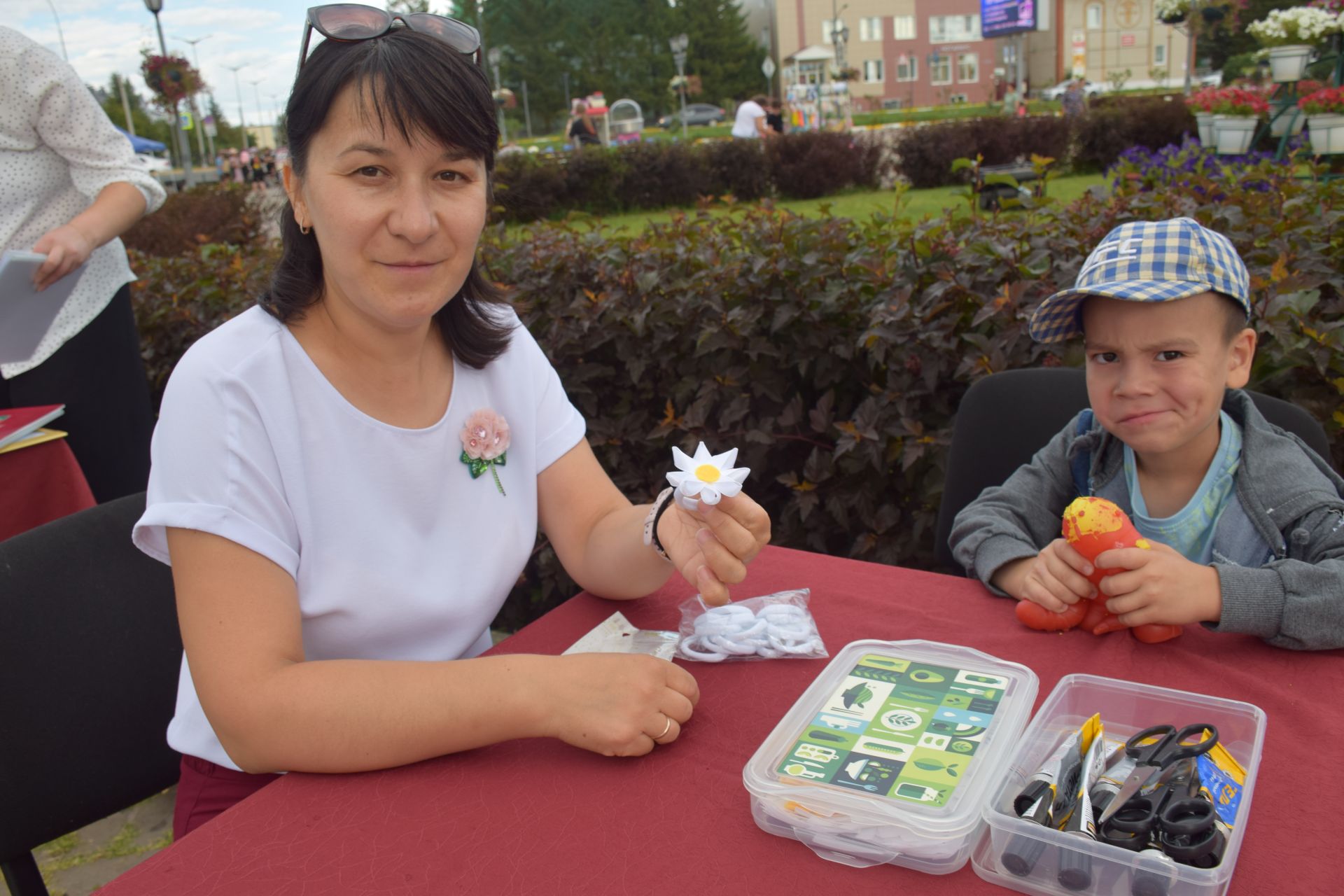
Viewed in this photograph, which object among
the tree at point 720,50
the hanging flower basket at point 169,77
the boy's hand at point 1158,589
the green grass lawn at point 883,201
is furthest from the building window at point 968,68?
the boy's hand at point 1158,589

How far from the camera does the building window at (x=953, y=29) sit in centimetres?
6375

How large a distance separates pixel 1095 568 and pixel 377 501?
1.07 meters

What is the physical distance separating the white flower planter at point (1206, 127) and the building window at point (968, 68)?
5761cm

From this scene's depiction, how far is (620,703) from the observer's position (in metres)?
1.20

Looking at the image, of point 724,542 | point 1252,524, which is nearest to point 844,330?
point 1252,524

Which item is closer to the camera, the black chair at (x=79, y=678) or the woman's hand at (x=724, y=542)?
the woman's hand at (x=724, y=542)

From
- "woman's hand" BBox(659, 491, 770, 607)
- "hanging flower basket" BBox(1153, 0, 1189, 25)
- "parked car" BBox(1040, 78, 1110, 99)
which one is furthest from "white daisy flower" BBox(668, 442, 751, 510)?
"parked car" BBox(1040, 78, 1110, 99)

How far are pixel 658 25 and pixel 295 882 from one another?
2556 inches

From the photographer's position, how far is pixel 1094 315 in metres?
1.73

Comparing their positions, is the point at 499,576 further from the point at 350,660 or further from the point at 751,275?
the point at 751,275

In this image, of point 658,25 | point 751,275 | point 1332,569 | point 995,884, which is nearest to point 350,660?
point 995,884

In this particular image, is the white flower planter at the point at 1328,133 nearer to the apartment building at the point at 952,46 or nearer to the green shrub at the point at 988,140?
the green shrub at the point at 988,140

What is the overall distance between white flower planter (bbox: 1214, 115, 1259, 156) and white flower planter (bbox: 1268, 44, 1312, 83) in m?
0.58

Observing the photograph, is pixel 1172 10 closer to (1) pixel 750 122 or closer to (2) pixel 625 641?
(1) pixel 750 122
